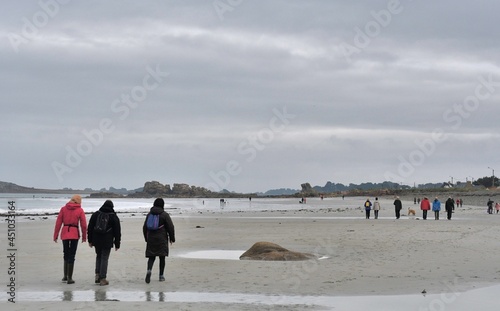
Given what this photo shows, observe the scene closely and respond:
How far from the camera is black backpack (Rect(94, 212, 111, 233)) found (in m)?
13.7

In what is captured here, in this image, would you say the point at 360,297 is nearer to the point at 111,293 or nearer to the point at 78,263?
the point at 111,293

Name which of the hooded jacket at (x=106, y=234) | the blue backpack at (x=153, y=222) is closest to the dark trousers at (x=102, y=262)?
the hooded jacket at (x=106, y=234)

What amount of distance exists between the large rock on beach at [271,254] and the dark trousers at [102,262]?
5.23 metres

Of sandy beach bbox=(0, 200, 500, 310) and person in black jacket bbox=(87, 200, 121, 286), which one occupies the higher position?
person in black jacket bbox=(87, 200, 121, 286)

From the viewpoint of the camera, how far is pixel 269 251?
1783 centimetres

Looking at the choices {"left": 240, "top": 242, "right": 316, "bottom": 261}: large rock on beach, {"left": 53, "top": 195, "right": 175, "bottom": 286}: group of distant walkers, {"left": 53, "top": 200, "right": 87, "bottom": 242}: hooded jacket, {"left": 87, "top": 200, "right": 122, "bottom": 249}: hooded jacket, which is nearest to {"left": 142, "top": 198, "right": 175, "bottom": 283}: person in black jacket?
{"left": 53, "top": 195, "right": 175, "bottom": 286}: group of distant walkers

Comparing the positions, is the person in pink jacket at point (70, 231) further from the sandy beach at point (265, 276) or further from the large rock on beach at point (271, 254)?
the large rock on beach at point (271, 254)

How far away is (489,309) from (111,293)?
7.02m

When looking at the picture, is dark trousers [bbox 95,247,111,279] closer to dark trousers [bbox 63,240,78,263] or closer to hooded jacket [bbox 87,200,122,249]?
hooded jacket [bbox 87,200,122,249]

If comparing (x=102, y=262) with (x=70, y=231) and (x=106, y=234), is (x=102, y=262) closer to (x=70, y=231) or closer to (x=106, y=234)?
(x=106, y=234)

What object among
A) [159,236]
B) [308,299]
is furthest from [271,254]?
[308,299]

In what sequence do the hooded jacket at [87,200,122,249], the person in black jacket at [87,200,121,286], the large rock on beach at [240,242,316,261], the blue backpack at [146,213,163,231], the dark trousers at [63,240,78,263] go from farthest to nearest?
the large rock on beach at [240,242,316,261] → the blue backpack at [146,213,163,231] → the hooded jacket at [87,200,122,249] → the person in black jacket at [87,200,121,286] → the dark trousers at [63,240,78,263]

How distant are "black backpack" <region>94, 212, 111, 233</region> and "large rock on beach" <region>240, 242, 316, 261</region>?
208 inches

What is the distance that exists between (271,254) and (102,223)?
5537mm
